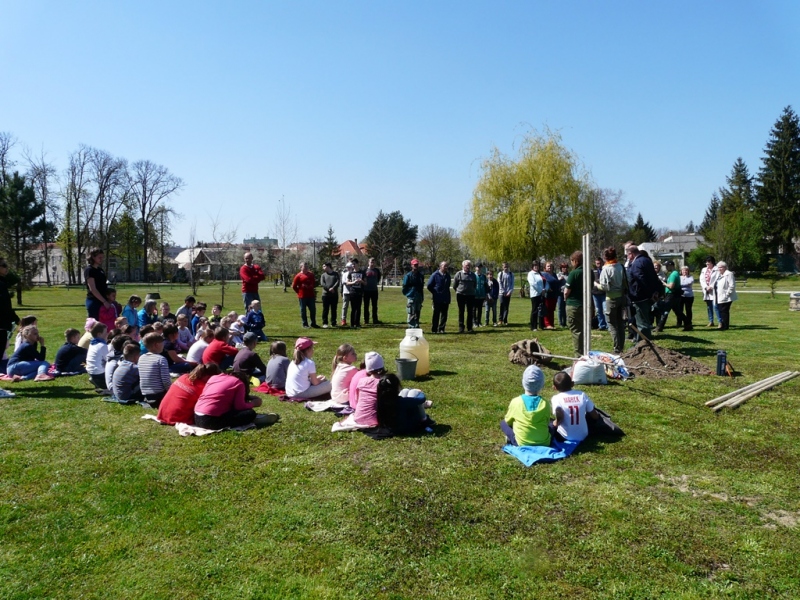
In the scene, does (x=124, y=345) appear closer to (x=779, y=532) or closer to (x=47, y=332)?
(x=779, y=532)

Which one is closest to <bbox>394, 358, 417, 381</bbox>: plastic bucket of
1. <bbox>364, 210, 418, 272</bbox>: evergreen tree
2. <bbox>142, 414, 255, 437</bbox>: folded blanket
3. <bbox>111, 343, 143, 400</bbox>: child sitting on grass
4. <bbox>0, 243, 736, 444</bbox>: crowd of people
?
<bbox>0, 243, 736, 444</bbox>: crowd of people

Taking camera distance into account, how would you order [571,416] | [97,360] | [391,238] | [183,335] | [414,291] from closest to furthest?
[571,416]
[97,360]
[183,335]
[414,291]
[391,238]

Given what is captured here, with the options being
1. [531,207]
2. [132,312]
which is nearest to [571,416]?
[132,312]

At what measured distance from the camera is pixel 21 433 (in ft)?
21.6

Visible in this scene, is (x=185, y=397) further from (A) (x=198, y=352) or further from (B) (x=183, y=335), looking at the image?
(B) (x=183, y=335)

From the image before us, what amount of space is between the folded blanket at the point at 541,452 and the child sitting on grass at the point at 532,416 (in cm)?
8

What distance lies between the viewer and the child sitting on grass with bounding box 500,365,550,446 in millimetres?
5676

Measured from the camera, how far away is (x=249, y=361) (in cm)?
912

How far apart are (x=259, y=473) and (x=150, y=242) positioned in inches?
2927

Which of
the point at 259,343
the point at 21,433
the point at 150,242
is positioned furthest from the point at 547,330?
the point at 150,242

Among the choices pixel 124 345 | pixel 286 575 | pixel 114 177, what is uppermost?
pixel 114 177

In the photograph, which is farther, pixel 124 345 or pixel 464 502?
pixel 124 345

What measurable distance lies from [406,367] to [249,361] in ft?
8.21

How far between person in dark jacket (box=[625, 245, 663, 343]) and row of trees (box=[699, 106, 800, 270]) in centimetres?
4589
